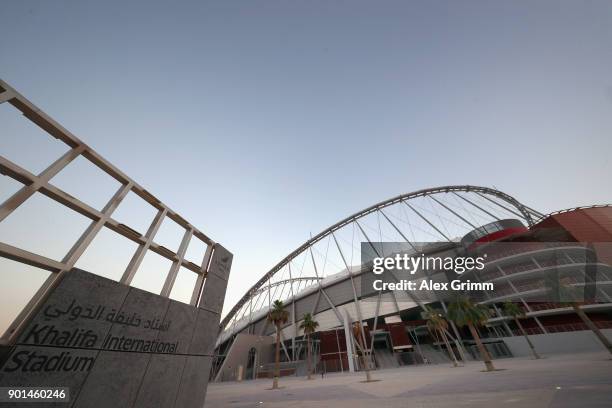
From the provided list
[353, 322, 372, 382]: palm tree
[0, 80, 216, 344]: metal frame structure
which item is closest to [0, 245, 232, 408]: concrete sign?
[0, 80, 216, 344]: metal frame structure

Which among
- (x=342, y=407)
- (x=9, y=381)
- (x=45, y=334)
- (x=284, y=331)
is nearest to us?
(x=9, y=381)

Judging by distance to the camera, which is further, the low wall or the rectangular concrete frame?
the low wall

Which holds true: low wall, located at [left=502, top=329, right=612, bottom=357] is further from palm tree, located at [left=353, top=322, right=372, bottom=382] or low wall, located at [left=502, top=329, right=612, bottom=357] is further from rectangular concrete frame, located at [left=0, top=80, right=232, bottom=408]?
rectangular concrete frame, located at [left=0, top=80, right=232, bottom=408]

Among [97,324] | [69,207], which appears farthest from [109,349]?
[69,207]

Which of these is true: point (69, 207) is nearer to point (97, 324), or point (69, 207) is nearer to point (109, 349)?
point (97, 324)

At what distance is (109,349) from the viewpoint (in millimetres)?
6555

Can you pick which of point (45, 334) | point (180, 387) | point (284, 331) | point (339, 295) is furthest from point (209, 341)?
point (284, 331)

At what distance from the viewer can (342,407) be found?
32.5 ft

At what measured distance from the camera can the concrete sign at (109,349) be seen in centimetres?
533

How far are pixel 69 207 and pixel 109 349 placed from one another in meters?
4.47

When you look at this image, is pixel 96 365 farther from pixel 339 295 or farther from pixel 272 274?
pixel 272 274

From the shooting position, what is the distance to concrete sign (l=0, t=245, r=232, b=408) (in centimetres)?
533

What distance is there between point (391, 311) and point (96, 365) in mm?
52488

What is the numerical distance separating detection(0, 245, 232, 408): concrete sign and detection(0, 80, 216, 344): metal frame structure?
30 cm
